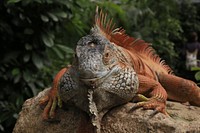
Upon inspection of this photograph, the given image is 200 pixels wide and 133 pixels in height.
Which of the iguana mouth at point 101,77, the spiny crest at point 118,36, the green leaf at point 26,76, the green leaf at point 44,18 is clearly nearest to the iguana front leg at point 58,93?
the iguana mouth at point 101,77

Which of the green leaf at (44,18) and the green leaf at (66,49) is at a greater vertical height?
the green leaf at (44,18)

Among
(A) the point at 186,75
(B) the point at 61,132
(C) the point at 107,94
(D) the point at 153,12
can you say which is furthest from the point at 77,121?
(A) the point at 186,75

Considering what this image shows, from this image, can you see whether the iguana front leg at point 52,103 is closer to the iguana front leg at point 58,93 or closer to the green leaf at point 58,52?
the iguana front leg at point 58,93

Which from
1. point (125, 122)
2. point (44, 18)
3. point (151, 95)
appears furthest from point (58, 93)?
point (44, 18)

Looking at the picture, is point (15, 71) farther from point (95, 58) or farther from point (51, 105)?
point (95, 58)

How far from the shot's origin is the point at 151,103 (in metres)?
2.92

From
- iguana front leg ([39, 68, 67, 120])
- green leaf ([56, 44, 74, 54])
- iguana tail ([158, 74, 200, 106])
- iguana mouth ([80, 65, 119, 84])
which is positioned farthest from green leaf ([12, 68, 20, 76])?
iguana mouth ([80, 65, 119, 84])

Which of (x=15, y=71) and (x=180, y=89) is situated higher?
(x=180, y=89)

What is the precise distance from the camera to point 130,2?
9.32 metres

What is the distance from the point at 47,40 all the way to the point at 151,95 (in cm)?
237

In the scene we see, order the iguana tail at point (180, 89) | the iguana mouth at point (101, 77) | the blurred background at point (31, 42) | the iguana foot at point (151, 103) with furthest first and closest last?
the blurred background at point (31, 42), the iguana tail at point (180, 89), the iguana foot at point (151, 103), the iguana mouth at point (101, 77)

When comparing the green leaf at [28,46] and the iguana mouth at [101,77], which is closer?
the iguana mouth at [101,77]

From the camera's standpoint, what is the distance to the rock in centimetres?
283

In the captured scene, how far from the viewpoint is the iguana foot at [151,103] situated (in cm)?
291
